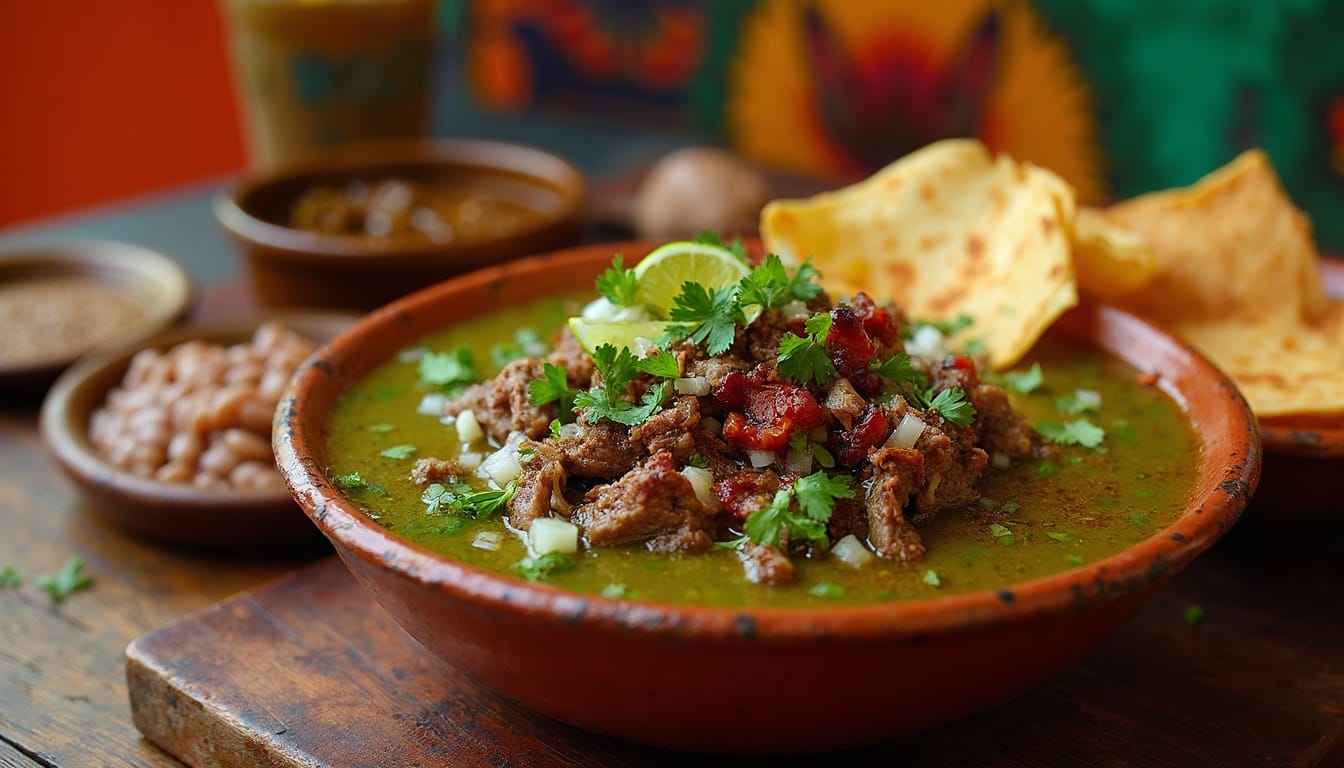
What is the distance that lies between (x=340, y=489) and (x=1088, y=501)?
4.77ft

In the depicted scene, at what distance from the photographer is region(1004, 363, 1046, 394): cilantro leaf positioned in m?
3.05

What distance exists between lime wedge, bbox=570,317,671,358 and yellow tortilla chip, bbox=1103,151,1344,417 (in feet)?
5.15

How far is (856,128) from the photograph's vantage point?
7.94m

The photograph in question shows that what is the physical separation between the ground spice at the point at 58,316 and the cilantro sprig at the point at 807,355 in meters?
2.79

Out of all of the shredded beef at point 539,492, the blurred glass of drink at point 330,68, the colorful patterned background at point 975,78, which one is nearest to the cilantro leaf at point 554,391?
the shredded beef at point 539,492

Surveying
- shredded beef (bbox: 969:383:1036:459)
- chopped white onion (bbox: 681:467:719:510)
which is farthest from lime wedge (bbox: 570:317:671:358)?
shredded beef (bbox: 969:383:1036:459)

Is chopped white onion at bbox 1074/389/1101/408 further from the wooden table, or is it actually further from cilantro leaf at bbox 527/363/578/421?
cilantro leaf at bbox 527/363/578/421

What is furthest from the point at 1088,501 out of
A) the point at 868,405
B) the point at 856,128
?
the point at 856,128

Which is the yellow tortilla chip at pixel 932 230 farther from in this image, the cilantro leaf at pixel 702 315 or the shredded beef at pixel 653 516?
the shredded beef at pixel 653 516

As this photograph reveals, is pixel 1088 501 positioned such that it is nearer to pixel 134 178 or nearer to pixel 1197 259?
pixel 1197 259

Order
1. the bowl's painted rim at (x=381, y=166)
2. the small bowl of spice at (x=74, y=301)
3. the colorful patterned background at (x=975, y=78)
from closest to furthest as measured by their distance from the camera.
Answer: the small bowl of spice at (x=74, y=301) < the bowl's painted rim at (x=381, y=166) < the colorful patterned background at (x=975, y=78)

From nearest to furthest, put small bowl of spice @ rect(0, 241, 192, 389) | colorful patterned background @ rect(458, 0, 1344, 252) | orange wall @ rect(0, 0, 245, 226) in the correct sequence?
small bowl of spice @ rect(0, 241, 192, 389) → colorful patterned background @ rect(458, 0, 1344, 252) → orange wall @ rect(0, 0, 245, 226)

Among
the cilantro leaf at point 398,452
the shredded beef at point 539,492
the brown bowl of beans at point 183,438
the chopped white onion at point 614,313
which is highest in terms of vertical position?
the chopped white onion at point 614,313

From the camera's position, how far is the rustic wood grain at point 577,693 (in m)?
2.43
